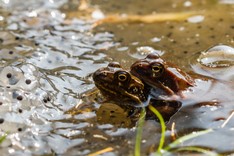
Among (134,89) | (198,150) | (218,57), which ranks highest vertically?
(218,57)

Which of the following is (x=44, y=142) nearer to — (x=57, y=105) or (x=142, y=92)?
(x=57, y=105)

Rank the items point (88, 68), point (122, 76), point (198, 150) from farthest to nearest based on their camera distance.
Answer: point (88, 68) → point (122, 76) → point (198, 150)

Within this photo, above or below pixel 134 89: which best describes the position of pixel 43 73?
above

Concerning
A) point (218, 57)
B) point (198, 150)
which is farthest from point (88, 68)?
point (198, 150)

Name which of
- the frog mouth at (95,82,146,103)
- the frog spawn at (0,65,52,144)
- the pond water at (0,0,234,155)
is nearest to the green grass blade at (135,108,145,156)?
the pond water at (0,0,234,155)

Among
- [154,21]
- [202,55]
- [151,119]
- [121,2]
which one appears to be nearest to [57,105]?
[151,119]

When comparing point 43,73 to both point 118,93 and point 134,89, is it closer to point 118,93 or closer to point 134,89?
point 118,93

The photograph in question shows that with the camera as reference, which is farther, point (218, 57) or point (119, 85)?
point (218, 57)

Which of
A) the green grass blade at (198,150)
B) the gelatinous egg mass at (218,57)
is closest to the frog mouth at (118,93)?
the green grass blade at (198,150)

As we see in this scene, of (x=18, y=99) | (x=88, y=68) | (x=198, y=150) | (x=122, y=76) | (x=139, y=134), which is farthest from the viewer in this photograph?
(x=88, y=68)
